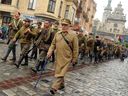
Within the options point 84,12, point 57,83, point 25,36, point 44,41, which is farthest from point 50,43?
point 84,12

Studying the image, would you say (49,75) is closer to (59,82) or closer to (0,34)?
(59,82)

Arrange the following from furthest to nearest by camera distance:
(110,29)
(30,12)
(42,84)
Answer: (110,29)
(30,12)
(42,84)

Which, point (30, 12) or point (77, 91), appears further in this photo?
point (30, 12)

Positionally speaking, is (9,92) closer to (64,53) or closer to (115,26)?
(64,53)

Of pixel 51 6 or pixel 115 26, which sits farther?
pixel 115 26

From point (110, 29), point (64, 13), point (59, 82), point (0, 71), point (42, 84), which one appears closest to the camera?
point (59, 82)

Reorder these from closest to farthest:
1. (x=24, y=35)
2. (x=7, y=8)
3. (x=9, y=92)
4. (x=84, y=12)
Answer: (x=9, y=92)
(x=24, y=35)
(x=7, y=8)
(x=84, y=12)

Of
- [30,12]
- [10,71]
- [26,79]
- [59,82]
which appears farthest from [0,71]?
[30,12]

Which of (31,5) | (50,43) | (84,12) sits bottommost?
(50,43)

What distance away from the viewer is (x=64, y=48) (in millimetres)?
7844

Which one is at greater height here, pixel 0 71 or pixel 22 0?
pixel 22 0

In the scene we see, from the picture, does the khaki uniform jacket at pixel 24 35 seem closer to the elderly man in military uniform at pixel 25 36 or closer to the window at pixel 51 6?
the elderly man in military uniform at pixel 25 36

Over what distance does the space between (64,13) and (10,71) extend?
31.4 metres

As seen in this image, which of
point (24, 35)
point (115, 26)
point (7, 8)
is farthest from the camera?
point (115, 26)
